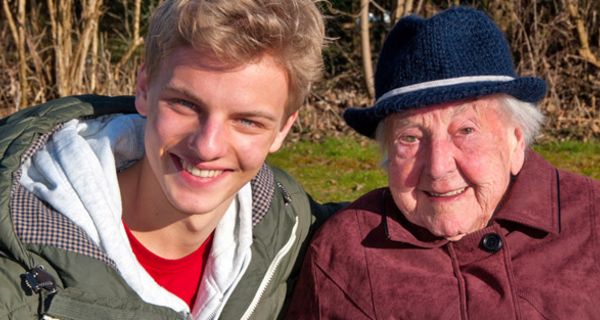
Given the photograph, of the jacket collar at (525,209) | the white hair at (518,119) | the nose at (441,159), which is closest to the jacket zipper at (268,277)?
the jacket collar at (525,209)

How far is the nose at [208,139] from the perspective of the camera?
8.22 feet

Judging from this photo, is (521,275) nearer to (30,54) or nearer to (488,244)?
(488,244)

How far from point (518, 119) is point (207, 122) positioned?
106cm

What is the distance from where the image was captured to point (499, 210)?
2.99 m

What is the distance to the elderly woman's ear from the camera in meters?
2.95

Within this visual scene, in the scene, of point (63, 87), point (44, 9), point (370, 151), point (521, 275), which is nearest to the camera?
point (521, 275)

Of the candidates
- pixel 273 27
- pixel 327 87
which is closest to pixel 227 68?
pixel 273 27

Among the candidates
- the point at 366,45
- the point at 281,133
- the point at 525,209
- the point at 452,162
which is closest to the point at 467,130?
the point at 452,162

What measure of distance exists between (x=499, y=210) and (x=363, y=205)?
48 centimetres

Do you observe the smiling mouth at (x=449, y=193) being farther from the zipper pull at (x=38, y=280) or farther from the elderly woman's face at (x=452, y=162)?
the zipper pull at (x=38, y=280)

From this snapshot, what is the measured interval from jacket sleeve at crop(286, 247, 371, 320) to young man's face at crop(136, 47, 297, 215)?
1.68ft

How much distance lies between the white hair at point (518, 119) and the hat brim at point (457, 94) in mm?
25

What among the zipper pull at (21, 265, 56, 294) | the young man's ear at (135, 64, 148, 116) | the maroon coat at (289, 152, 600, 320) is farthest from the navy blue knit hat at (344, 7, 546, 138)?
the zipper pull at (21, 265, 56, 294)

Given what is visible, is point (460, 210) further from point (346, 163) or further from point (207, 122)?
point (346, 163)
